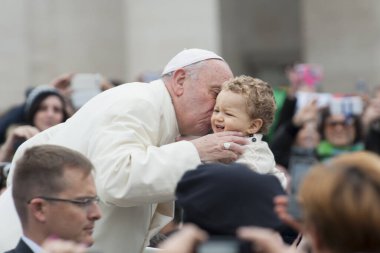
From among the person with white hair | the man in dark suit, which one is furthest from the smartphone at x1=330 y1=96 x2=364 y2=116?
the man in dark suit

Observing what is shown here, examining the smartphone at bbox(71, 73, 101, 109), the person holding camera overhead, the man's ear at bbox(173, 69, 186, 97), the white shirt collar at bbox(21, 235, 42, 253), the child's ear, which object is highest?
the man's ear at bbox(173, 69, 186, 97)

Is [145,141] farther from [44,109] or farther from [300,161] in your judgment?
[300,161]

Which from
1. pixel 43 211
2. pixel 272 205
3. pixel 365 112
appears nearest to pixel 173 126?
pixel 43 211

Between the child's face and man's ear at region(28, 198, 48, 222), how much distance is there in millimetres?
916

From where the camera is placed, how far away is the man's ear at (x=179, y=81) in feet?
17.3

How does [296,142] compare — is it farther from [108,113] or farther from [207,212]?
[207,212]

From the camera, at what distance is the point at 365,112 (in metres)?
10.6

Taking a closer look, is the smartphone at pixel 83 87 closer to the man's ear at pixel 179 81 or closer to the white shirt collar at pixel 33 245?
the man's ear at pixel 179 81

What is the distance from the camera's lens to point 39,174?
421 centimetres

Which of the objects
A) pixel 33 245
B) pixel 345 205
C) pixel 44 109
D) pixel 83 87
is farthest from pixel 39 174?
pixel 83 87

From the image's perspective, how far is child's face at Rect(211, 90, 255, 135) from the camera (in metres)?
4.74

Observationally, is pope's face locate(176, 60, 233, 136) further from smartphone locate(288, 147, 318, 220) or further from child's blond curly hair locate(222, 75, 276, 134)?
smartphone locate(288, 147, 318, 220)

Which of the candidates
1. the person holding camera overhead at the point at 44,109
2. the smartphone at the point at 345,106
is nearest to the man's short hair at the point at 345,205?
the person holding camera overhead at the point at 44,109

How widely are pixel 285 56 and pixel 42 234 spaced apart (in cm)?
1575
